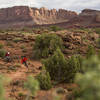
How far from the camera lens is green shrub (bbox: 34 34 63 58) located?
1599cm

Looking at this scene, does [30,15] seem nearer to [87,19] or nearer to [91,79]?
[87,19]

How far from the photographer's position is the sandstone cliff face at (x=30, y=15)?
361 feet

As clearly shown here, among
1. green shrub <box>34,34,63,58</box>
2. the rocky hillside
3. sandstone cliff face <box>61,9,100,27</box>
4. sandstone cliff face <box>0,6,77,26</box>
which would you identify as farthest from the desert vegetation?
sandstone cliff face <box>0,6,77,26</box>

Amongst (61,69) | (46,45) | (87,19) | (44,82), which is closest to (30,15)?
(87,19)

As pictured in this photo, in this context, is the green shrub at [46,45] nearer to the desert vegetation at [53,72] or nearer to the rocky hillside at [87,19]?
the desert vegetation at [53,72]

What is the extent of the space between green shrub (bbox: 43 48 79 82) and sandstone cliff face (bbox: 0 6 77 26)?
99.3 meters

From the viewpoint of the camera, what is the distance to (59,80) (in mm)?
9086

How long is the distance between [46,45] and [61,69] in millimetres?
7525

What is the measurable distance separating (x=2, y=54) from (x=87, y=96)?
16.1 meters

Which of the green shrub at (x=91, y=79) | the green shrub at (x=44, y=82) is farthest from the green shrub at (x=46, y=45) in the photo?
the green shrub at (x=91, y=79)

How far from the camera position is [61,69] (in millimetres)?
9445

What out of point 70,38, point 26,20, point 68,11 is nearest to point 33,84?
point 70,38

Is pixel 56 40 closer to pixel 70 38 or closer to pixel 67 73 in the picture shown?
pixel 70 38

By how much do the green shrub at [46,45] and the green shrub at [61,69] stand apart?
6.09m
